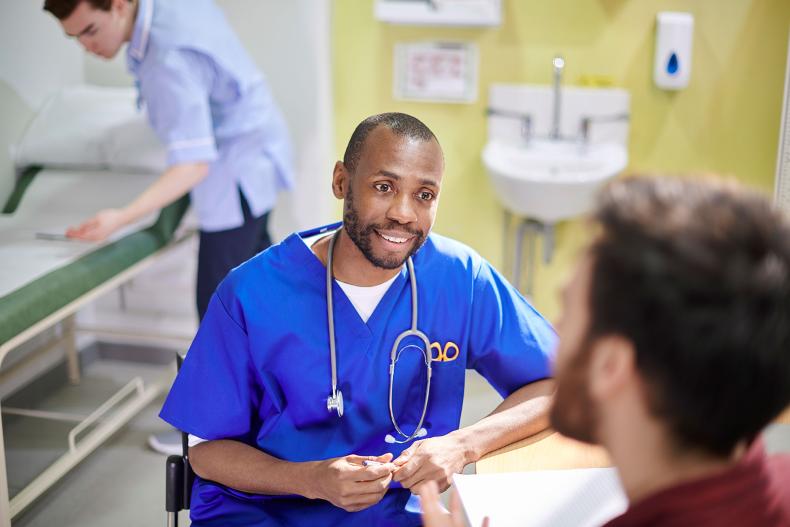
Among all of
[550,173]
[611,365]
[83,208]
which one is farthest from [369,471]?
[550,173]

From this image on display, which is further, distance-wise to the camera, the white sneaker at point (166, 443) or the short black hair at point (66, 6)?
the white sneaker at point (166, 443)

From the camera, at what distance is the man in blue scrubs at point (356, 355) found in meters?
1.24

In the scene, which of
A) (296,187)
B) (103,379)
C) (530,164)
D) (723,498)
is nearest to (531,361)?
(723,498)

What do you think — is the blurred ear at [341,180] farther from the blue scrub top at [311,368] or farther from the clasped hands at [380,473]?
the clasped hands at [380,473]

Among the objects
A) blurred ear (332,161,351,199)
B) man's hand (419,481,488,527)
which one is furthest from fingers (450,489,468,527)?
blurred ear (332,161,351,199)

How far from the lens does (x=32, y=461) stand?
7.93 ft

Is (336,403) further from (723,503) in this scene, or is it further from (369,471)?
(723,503)

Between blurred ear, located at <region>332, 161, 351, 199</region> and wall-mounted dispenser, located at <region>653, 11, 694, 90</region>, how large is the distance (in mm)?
1841

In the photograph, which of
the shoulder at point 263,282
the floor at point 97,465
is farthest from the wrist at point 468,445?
the floor at point 97,465

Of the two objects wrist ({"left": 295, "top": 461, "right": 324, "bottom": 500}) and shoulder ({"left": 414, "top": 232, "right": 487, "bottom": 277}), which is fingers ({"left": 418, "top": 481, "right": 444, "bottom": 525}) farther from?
shoulder ({"left": 414, "top": 232, "right": 487, "bottom": 277})

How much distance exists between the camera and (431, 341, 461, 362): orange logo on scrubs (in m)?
1.32

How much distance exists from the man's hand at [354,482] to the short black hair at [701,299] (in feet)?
1.71

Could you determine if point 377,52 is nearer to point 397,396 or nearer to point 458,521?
point 397,396

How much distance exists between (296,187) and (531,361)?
6.07 ft
